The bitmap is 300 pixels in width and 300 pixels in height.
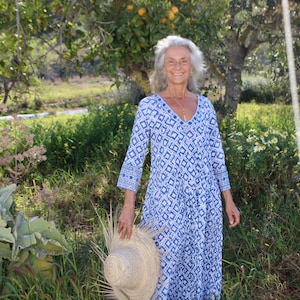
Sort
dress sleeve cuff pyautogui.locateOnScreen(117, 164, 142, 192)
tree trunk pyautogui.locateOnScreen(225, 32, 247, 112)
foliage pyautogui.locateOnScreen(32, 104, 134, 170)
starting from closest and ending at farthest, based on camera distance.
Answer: dress sleeve cuff pyautogui.locateOnScreen(117, 164, 142, 192)
foliage pyautogui.locateOnScreen(32, 104, 134, 170)
tree trunk pyautogui.locateOnScreen(225, 32, 247, 112)

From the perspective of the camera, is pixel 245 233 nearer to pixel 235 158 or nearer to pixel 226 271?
pixel 226 271

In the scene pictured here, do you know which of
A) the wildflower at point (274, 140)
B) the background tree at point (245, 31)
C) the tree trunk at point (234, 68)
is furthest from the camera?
the tree trunk at point (234, 68)

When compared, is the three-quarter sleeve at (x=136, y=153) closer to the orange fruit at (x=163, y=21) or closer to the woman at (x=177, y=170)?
the woman at (x=177, y=170)

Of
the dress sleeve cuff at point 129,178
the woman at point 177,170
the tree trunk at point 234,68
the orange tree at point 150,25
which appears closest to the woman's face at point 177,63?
the woman at point 177,170

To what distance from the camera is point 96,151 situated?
580 cm

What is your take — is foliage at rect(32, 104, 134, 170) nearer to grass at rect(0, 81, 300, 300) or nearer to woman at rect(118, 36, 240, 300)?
grass at rect(0, 81, 300, 300)

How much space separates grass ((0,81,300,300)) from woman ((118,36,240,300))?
0.34 m

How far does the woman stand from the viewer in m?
2.65

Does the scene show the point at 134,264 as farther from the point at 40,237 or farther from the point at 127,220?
the point at 40,237

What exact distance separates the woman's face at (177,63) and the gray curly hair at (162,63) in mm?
26

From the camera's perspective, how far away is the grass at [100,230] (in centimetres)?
297

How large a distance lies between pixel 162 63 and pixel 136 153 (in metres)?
0.45

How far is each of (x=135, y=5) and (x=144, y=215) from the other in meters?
2.19

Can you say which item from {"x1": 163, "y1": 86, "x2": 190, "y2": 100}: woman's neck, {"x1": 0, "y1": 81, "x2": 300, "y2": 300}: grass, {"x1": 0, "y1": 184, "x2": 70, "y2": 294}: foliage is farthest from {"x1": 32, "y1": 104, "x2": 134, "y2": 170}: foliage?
{"x1": 163, "y1": 86, "x2": 190, "y2": 100}: woman's neck
